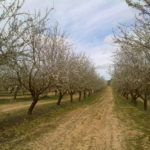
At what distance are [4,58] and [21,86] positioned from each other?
26.7 feet

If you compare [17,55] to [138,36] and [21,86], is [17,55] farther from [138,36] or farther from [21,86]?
[21,86]

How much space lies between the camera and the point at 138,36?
10.5 m

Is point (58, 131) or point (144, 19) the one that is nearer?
point (144, 19)

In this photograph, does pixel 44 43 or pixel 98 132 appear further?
pixel 44 43

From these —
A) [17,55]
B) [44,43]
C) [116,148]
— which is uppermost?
[44,43]

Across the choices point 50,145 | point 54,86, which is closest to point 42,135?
point 50,145

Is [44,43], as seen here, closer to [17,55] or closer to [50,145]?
[17,55]

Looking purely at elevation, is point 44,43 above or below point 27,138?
above

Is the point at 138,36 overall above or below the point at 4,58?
above

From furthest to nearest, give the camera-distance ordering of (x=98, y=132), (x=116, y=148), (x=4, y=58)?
(x=98, y=132), (x=4, y=58), (x=116, y=148)

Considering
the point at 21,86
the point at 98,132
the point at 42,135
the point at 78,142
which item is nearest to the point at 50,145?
the point at 78,142

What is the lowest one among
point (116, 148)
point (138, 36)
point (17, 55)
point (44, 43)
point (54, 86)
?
point (116, 148)

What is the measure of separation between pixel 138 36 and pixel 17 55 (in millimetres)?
5461

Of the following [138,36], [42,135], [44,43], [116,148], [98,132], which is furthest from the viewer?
[44,43]
